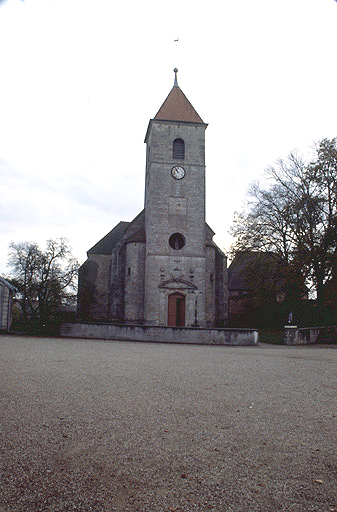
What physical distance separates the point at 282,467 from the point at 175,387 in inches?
151

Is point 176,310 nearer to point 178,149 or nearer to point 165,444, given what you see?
point 178,149

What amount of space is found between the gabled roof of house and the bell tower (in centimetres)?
700

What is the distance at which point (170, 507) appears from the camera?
3004 millimetres

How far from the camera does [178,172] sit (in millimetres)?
31859

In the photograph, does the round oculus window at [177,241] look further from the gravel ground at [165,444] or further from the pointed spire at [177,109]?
the gravel ground at [165,444]

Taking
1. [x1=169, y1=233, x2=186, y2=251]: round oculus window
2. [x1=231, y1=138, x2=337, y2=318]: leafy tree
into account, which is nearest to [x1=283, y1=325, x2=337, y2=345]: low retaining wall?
[x1=231, y1=138, x2=337, y2=318]: leafy tree

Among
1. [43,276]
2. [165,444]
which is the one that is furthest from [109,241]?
[165,444]

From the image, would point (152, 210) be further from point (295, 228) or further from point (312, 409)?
point (312, 409)

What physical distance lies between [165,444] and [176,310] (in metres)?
25.6

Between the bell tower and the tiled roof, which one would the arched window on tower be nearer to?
the bell tower

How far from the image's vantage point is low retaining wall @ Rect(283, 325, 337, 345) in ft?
67.4

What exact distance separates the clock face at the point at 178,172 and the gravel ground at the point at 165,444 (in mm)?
24794

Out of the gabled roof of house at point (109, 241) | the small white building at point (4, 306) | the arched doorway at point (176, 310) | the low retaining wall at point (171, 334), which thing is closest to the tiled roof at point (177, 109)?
the gabled roof of house at point (109, 241)

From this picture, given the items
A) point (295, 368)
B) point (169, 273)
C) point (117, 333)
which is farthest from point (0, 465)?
point (169, 273)
